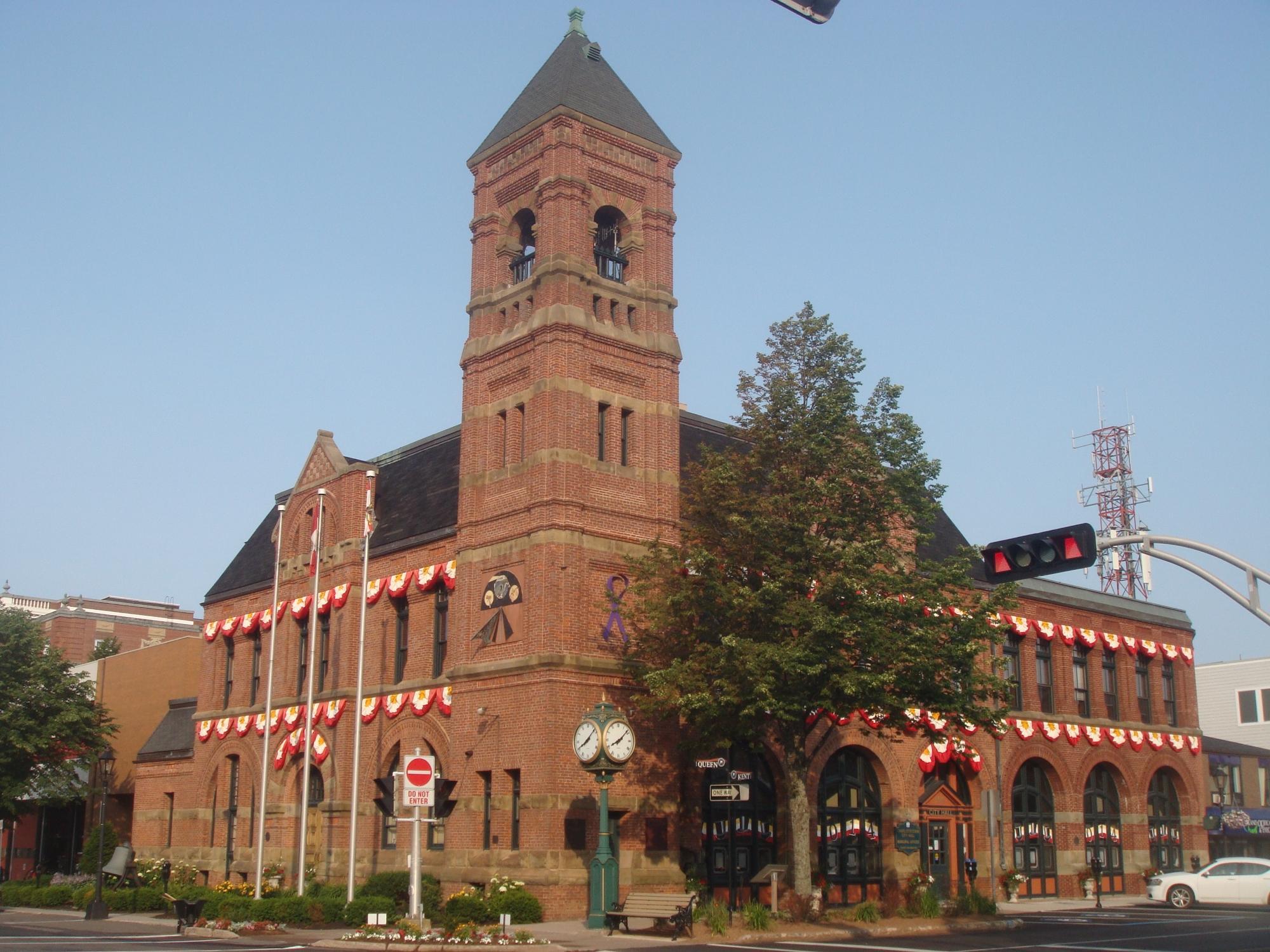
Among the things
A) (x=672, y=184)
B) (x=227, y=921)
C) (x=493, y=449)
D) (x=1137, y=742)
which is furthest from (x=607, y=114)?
(x=1137, y=742)

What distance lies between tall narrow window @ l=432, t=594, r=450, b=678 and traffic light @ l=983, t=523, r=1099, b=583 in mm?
21838

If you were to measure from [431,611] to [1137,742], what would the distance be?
2729 centimetres

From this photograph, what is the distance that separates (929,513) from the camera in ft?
106

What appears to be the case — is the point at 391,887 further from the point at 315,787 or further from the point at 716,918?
the point at 716,918

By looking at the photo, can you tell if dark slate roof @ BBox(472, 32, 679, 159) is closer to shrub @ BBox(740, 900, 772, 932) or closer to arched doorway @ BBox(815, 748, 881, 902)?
arched doorway @ BBox(815, 748, 881, 902)

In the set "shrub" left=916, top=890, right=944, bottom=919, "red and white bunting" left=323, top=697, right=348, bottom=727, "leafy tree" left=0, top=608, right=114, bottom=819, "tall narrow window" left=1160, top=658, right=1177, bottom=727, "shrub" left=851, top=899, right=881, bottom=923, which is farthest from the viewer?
"tall narrow window" left=1160, top=658, right=1177, bottom=727

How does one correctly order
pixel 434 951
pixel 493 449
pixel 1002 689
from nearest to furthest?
pixel 434 951 → pixel 1002 689 → pixel 493 449

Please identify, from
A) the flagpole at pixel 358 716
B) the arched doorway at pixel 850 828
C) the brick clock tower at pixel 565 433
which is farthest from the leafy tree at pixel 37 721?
the arched doorway at pixel 850 828

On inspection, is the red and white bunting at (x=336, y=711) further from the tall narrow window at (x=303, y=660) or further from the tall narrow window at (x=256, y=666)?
the tall narrow window at (x=256, y=666)

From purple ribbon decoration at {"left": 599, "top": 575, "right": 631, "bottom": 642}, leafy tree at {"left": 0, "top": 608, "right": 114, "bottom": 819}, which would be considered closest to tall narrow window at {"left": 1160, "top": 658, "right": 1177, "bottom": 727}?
purple ribbon decoration at {"left": 599, "top": 575, "right": 631, "bottom": 642}

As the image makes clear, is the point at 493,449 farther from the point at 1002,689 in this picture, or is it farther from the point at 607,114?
the point at 1002,689

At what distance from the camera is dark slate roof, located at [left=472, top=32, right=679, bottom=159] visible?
3875 centimetres

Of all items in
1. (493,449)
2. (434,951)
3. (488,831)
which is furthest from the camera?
(493,449)

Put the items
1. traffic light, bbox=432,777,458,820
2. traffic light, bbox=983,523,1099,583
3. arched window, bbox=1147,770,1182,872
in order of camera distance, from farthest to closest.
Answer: arched window, bbox=1147,770,1182,872 → traffic light, bbox=432,777,458,820 → traffic light, bbox=983,523,1099,583
